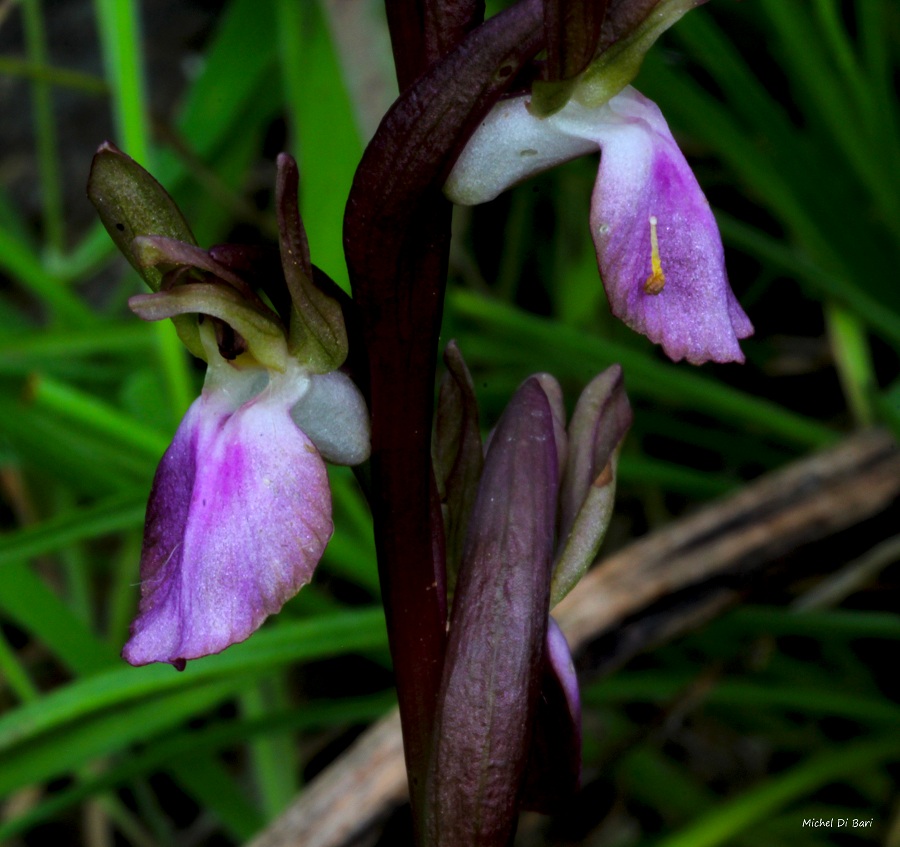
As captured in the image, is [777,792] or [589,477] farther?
[777,792]

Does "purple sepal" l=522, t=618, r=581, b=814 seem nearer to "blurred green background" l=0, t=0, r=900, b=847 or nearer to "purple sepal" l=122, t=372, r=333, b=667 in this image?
"purple sepal" l=122, t=372, r=333, b=667

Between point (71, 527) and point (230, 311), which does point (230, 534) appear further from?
point (71, 527)

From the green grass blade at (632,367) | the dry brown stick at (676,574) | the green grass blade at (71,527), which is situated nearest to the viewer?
the dry brown stick at (676,574)

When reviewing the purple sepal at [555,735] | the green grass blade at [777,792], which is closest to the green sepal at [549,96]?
the purple sepal at [555,735]

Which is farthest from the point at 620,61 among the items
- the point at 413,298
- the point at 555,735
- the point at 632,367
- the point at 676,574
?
the point at 632,367

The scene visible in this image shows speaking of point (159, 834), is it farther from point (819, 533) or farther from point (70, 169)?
point (70, 169)

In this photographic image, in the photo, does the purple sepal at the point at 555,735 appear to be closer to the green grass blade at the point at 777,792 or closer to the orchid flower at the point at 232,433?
the orchid flower at the point at 232,433

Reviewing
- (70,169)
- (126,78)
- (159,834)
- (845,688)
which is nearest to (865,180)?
(845,688)
